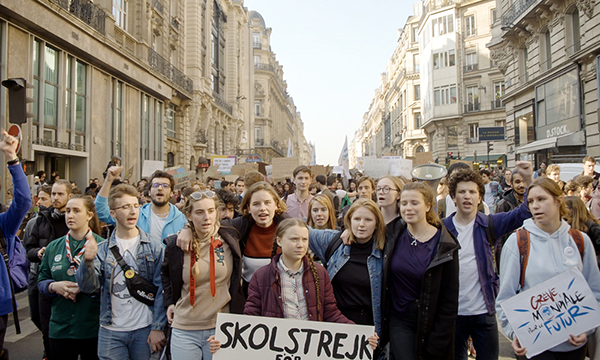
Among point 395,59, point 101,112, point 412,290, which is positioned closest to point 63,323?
point 412,290

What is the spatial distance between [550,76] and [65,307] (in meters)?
22.0

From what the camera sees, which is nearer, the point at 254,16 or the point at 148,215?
the point at 148,215

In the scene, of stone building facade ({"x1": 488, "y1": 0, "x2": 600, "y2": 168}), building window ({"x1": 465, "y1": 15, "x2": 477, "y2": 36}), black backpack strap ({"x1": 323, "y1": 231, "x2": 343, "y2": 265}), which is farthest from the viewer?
building window ({"x1": 465, "y1": 15, "x2": 477, "y2": 36})

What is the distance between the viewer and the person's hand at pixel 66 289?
3303mm

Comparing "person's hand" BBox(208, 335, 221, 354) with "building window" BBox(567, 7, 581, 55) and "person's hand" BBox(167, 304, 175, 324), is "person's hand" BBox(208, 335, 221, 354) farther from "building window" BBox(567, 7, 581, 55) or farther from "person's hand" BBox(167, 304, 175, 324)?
"building window" BBox(567, 7, 581, 55)

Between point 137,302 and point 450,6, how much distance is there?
47510 mm

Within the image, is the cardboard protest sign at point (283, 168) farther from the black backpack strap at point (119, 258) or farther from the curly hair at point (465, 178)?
the black backpack strap at point (119, 258)

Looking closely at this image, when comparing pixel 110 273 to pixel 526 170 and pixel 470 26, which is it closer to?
pixel 526 170

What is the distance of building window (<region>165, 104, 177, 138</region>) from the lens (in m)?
27.1

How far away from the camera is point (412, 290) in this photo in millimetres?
3074

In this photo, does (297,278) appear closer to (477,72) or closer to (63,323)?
(63,323)

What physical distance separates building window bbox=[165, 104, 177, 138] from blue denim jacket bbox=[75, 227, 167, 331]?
2476cm

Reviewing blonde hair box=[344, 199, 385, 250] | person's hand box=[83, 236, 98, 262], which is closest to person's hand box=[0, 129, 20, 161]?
person's hand box=[83, 236, 98, 262]

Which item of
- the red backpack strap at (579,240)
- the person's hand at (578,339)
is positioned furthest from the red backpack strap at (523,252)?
the person's hand at (578,339)
